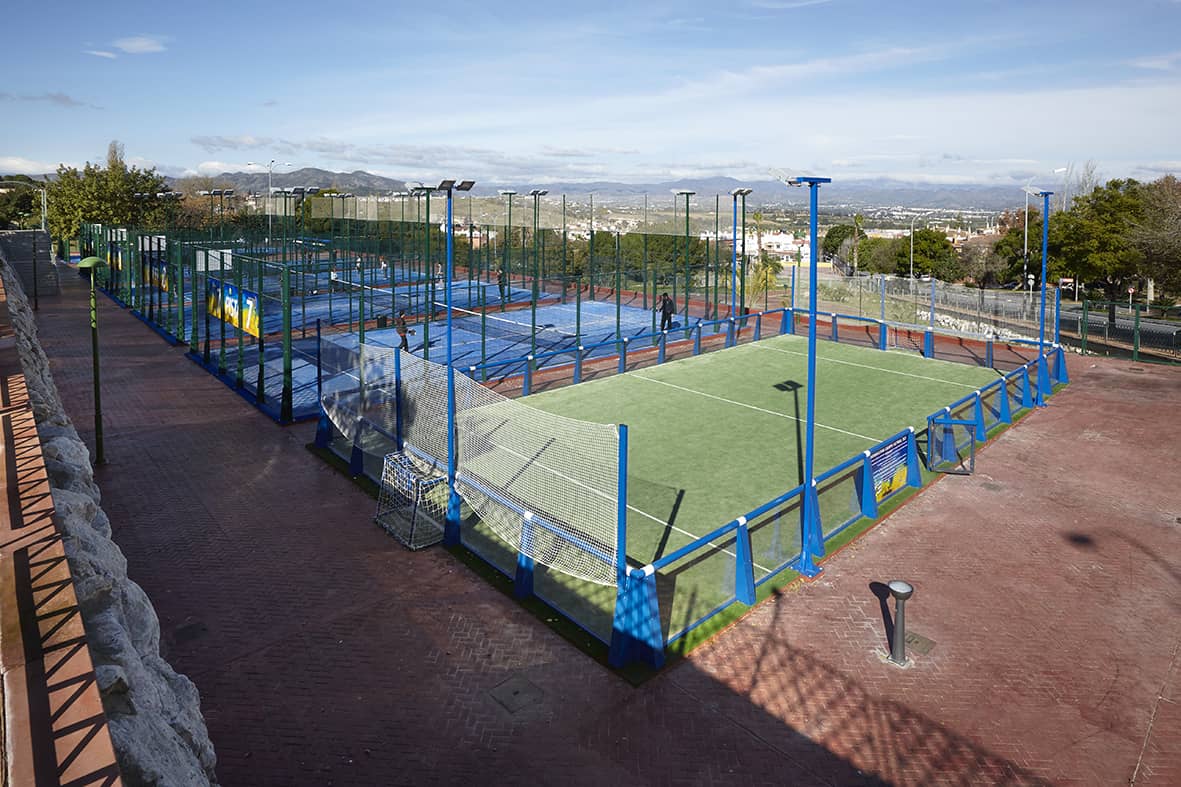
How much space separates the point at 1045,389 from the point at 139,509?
20955 millimetres

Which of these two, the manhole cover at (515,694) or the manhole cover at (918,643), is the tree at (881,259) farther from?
the manhole cover at (515,694)

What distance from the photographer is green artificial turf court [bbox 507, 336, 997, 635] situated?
36.4 ft

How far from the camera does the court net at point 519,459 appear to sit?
9.59 m

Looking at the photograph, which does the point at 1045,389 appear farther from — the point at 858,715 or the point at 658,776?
the point at 658,776

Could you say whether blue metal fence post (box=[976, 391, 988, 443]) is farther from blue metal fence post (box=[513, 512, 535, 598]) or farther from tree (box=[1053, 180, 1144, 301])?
tree (box=[1053, 180, 1144, 301])

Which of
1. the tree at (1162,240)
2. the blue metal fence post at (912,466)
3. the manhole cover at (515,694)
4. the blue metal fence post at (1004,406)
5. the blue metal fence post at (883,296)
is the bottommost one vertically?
the manhole cover at (515,694)

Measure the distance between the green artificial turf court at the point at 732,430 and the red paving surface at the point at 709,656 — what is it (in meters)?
0.93

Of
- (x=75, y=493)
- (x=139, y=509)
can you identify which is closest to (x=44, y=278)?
(x=139, y=509)

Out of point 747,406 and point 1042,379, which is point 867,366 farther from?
point 747,406

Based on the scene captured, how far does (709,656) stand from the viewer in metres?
9.22

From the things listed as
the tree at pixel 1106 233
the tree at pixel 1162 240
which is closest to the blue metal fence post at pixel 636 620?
the tree at pixel 1162 240

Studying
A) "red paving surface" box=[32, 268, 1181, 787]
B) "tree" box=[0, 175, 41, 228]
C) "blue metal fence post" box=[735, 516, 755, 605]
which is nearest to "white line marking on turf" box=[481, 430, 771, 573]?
"blue metal fence post" box=[735, 516, 755, 605]

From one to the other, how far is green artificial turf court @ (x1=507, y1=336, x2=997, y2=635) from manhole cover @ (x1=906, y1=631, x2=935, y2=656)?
2075 millimetres


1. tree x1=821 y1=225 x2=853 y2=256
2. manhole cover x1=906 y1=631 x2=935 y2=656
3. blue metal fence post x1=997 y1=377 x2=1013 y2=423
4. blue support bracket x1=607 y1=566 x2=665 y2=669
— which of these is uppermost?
tree x1=821 y1=225 x2=853 y2=256
